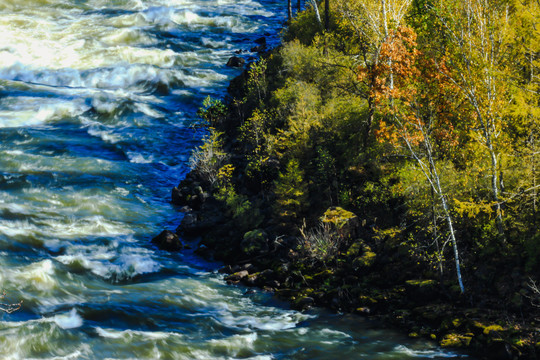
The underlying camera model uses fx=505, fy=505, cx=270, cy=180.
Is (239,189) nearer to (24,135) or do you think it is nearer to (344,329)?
(344,329)

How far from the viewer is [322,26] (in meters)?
34.6

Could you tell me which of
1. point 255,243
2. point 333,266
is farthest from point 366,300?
point 255,243

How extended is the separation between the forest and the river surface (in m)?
1.48

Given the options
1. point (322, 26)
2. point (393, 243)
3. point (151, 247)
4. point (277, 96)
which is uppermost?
point (322, 26)

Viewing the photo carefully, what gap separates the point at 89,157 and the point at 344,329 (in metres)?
20.2

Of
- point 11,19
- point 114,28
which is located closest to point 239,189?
point 114,28

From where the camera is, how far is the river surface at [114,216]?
14.9 metres

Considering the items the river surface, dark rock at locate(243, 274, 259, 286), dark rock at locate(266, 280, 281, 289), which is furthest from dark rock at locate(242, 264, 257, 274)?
dark rock at locate(266, 280, 281, 289)

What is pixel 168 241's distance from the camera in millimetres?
21906

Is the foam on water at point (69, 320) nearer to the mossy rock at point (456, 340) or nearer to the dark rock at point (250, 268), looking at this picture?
the dark rock at point (250, 268)

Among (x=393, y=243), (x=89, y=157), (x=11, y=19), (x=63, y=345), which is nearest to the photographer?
(x=63, y=345)

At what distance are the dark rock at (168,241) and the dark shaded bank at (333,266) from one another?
48mm

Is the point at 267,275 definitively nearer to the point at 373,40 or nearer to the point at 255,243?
the point at 255,243

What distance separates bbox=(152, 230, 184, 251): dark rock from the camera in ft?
71.9
